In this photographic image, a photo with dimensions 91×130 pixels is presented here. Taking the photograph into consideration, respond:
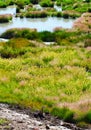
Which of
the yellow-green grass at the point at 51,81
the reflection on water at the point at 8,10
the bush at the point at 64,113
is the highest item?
the bush at the point at 64,113

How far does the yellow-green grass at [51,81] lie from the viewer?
25578 mm

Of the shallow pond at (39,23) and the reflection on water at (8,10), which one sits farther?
the reflection on water at (8,10)

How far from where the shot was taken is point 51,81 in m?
30.7

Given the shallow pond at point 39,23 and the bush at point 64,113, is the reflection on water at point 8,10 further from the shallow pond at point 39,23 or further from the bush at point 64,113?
the bush at point 64,113

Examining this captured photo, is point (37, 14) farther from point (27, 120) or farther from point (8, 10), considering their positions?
point (27, 120)

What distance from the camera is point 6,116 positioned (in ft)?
72.1

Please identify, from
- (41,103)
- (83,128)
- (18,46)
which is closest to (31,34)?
(18,46)

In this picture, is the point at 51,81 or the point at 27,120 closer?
the point at 27,120

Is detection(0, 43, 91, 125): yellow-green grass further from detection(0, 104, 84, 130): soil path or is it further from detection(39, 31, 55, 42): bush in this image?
detection(39, 31, 55, 42): bush

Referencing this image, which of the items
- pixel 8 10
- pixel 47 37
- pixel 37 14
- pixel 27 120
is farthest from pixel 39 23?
pixel 27 120

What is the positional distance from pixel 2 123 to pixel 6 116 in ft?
5.45

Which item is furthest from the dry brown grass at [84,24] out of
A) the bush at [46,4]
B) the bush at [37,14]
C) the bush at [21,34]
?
the bush at [46,4]

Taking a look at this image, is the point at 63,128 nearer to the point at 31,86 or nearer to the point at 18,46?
the point at 31,86

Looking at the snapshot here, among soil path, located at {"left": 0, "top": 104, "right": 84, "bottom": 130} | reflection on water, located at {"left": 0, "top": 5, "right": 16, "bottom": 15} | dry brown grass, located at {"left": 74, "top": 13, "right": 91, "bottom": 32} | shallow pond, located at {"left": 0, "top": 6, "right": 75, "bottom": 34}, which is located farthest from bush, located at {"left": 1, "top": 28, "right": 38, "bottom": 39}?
soil path, located at {"left": 0, "top": 104, "right": 84, "bottom": 130}
